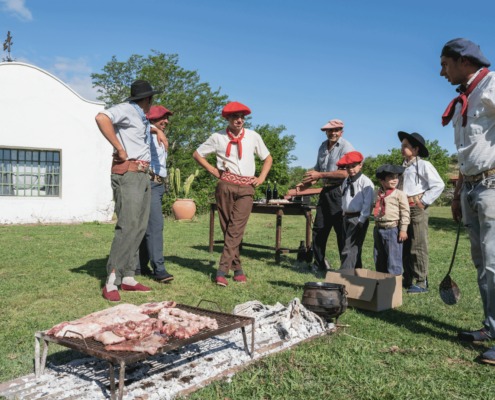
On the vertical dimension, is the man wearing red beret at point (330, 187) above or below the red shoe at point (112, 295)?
above

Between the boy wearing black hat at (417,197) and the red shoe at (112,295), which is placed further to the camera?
the boy wearing black hat at (417,197)

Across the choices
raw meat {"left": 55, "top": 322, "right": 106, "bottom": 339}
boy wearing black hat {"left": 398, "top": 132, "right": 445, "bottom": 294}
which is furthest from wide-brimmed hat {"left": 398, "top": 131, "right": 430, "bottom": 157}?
raw meat {"left": 55, "top": 322, "right": 106, "bottom": 339}

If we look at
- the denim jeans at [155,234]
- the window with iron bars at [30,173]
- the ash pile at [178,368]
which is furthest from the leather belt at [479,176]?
the window with iron bars at [30,173]

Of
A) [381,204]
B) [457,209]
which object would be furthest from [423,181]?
[457,209]

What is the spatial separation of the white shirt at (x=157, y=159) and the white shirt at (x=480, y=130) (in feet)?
12.3

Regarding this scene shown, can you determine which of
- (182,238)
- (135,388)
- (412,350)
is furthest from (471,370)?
(182,238)

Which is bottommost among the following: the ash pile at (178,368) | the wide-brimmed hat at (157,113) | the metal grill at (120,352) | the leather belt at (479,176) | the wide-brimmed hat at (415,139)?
the ash pile at (178,368)

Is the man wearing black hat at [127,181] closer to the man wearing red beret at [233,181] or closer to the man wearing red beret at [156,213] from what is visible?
the man wearing red beret at [156,213]

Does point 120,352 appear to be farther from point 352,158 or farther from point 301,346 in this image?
point 352,158

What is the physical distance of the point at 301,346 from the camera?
3.51 meters

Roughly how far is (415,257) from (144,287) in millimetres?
3681

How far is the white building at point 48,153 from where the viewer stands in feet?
44.9

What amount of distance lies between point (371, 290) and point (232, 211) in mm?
2167

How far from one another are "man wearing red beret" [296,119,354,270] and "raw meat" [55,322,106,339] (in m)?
4.19
